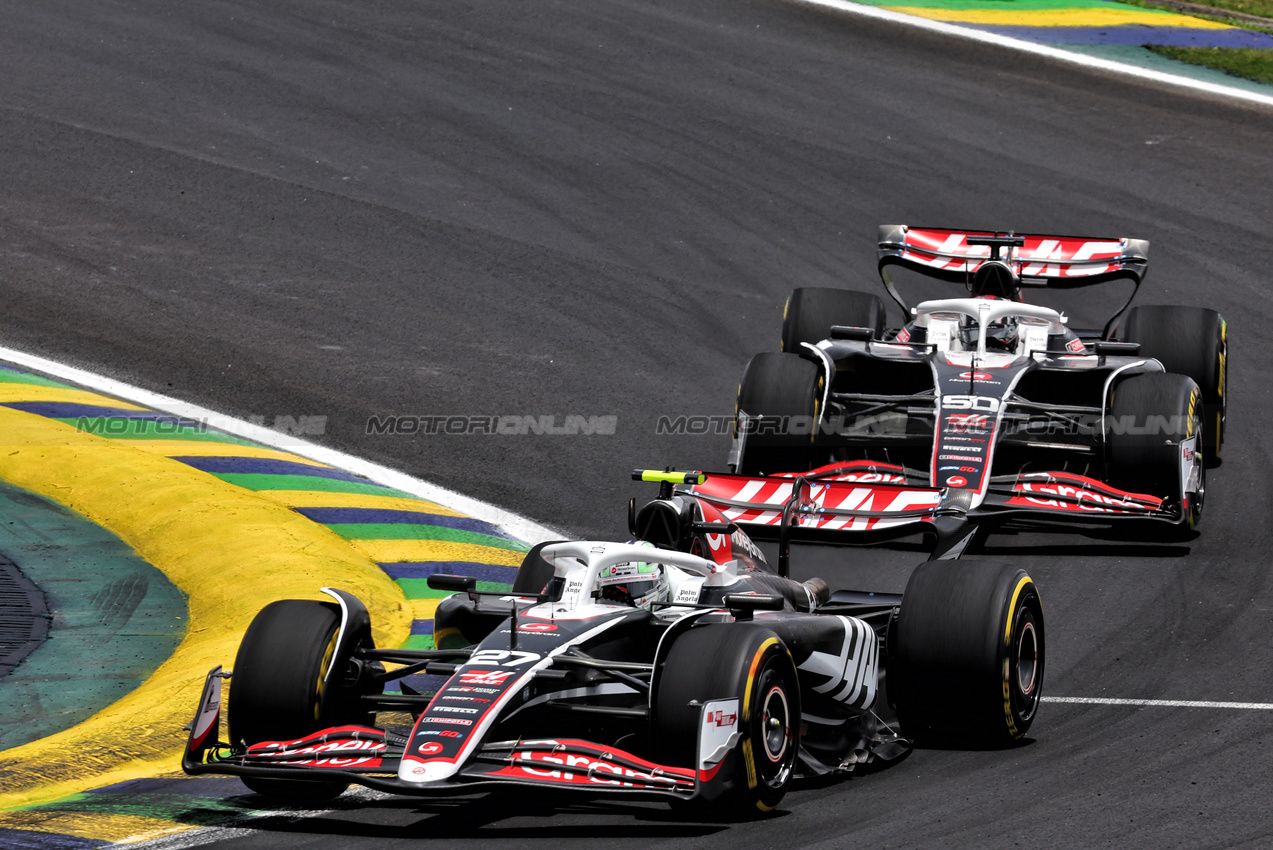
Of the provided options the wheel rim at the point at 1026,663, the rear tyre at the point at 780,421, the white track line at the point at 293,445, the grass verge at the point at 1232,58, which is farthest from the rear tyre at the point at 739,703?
the grass verge at the point at 1232,58

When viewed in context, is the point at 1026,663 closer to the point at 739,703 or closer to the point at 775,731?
the point at 775,731

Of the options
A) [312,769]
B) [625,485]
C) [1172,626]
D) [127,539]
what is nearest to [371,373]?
[625,485]

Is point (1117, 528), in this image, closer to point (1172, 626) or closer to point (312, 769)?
point (1172, 626)

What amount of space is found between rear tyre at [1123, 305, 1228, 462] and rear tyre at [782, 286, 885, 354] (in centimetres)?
192

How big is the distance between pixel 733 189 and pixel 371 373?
5.48m

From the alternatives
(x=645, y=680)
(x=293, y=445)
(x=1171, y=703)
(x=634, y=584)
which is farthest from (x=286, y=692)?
(x=293, y=445)

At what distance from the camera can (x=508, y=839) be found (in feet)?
20.8

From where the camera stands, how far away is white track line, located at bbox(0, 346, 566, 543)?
11.8m

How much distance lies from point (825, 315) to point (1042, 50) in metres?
9.90

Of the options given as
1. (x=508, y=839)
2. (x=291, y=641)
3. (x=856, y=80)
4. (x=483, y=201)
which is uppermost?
(x=856, y=80)

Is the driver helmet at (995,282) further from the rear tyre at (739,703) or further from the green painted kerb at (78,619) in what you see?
the rear tyre at (739,703)

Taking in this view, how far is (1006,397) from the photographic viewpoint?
1155 centimetres

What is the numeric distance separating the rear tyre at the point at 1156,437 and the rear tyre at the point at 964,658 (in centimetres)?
374

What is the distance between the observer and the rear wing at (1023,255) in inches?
515
